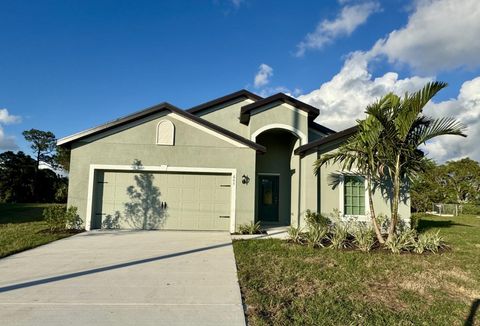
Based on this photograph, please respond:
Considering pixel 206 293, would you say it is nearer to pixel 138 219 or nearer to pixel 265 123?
pixel 138 219

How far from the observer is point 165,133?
38.0 feet

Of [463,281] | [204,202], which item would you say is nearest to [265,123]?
[204,202]

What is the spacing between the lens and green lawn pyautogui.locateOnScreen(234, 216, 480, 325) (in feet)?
14.5

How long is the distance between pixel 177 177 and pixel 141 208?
5.63 ft

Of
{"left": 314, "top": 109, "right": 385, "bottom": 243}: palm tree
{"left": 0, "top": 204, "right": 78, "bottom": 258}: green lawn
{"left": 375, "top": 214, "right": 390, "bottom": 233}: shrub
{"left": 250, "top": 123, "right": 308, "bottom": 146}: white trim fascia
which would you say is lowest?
{"left": 0, "top": 204, "right": 78, "bottom": 258}: green lawn

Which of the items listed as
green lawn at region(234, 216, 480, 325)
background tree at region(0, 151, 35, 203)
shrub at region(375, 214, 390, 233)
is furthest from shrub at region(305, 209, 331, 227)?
background tree at region(0, 151, 35, 203)

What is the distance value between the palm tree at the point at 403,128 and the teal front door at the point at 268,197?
5.82 m

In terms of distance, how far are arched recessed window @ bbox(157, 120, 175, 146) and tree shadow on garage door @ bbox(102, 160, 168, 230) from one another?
3.74 feet

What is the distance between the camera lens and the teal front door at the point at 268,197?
559 inches

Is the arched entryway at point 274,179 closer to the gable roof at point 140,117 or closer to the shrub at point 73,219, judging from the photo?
the gable roof at point 140,117

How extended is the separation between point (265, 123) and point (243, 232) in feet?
15.1

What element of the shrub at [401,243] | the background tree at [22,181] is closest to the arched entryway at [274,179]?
the shrub at [401,243]

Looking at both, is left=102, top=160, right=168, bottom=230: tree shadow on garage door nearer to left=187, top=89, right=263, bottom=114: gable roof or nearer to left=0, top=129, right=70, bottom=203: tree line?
left=187, top=89, right=263, bottom=114: gable roof

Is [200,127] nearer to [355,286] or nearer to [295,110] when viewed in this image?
[295,110]
